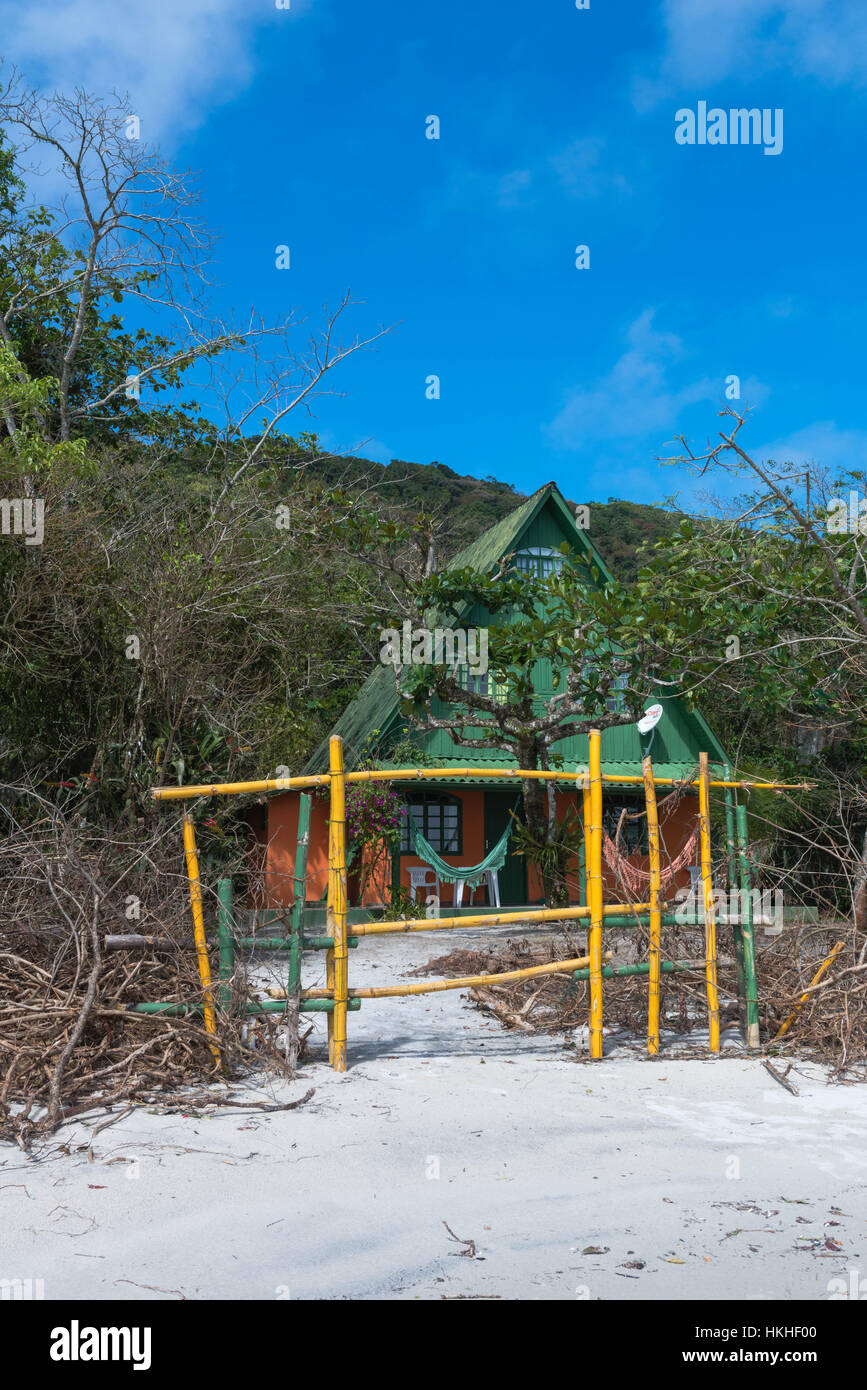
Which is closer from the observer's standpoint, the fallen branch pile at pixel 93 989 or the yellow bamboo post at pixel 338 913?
the fallen branch pile at pixel 93 989

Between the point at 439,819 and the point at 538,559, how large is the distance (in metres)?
4.75

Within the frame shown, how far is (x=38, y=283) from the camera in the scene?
58.6 ft

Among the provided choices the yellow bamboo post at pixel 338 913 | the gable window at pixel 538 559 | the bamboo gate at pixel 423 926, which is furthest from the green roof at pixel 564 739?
the yellow bamboo post at pixel 338 913

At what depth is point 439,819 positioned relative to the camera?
1764 centimetres

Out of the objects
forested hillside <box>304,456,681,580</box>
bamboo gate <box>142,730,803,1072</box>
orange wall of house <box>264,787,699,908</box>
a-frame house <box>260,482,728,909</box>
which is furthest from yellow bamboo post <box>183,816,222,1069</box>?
forested hillside <box>304,456,681,580</box>

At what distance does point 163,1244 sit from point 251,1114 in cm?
147

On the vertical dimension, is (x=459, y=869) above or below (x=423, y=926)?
below

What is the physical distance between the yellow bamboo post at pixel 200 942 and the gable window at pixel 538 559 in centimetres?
1288

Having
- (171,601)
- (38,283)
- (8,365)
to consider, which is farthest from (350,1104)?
(38,283)

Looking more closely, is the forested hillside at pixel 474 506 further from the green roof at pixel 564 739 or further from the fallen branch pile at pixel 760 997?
the fallen branch pile at pixel 760 997

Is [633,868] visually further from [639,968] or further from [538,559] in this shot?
[538,559]

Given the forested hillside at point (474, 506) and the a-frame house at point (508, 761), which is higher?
the forested hillside at point (474, 506)

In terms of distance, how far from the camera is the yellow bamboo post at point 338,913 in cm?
560

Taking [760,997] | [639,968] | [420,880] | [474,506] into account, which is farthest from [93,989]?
[474,506]
